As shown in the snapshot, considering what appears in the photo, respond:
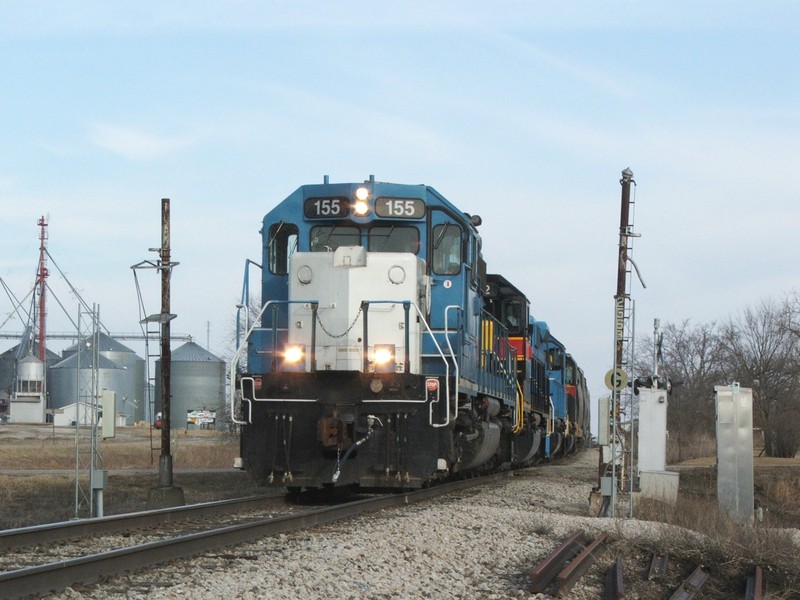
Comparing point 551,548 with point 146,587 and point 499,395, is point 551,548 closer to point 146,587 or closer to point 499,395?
point 146,587

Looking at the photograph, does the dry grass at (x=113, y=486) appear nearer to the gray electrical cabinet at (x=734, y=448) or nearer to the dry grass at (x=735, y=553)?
the dry grass at (x=735, y=553)

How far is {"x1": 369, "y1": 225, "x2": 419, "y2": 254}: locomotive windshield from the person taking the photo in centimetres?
1398

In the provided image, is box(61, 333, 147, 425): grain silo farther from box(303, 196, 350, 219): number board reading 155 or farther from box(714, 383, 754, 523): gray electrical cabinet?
box(303, 196, 350, 219): number board reading 155

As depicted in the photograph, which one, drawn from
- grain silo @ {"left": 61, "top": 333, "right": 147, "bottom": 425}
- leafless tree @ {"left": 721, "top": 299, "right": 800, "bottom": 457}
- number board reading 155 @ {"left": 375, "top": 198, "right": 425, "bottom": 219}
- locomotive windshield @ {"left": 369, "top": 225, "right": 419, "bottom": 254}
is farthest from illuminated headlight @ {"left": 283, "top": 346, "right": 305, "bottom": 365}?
grain silo @ {"left": 61, "top": 333, "right": 147, "bottom": 425}

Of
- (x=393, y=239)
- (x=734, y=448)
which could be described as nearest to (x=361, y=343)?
(x=393, y=239)

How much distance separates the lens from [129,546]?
899 centimetres

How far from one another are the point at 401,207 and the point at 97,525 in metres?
6.01

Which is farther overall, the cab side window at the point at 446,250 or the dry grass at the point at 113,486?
the dry grass at the point at 113,486

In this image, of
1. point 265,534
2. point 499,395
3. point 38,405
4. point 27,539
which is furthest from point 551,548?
point 38,405

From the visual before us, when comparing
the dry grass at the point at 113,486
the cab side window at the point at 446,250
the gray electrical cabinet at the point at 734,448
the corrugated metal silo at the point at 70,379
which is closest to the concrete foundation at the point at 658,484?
the gray electrical cabinet at the point at 734,448

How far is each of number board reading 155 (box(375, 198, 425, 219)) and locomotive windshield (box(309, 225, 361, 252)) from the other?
501mm

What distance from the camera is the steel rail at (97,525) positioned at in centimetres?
895

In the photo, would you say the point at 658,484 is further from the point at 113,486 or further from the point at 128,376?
the point at 128,376

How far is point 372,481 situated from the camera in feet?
42.4
